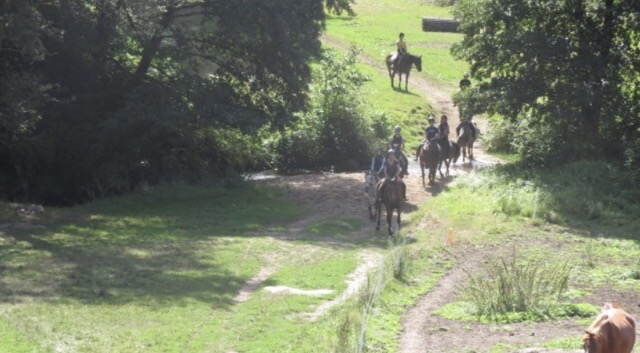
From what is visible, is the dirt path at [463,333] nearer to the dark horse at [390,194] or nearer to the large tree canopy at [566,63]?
the dark horse at [390,194]

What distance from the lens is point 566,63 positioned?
104 ft

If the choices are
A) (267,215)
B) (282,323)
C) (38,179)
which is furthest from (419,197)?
(282,323)

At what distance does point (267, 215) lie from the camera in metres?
31.0

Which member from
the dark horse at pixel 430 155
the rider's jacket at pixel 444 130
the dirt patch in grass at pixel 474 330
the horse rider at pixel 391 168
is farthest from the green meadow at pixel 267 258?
the rider's jacket at pixel 444 130

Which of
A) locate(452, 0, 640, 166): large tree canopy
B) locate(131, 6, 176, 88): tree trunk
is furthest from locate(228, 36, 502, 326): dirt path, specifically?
locate(131, 6, 176, 88): tree trunk

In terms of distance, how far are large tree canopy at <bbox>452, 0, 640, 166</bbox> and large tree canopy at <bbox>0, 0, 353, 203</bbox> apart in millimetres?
5506

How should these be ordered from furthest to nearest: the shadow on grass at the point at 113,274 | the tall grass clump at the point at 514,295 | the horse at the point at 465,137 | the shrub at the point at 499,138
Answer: the shrub at the point at 499,138 → the horse at the point at 465,137 → the shadow on grass at the point at 113,274 → the tall grass clump at the point at 514,295

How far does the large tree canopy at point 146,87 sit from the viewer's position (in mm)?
32469

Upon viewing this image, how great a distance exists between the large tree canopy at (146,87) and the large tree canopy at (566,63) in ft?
18.1

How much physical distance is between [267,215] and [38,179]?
24.7 ft

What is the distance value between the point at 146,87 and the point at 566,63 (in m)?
12.8

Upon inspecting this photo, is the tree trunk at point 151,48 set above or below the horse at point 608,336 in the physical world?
above

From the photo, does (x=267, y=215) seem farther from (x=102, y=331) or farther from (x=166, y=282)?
(x=102, y=331)

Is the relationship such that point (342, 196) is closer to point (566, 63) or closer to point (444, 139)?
point (444, 139)
